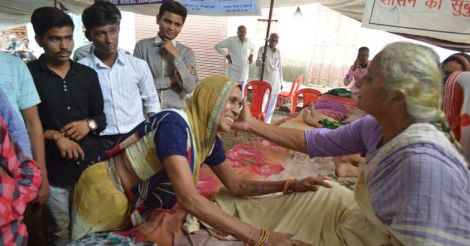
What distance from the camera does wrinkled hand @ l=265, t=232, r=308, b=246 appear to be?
1.41m

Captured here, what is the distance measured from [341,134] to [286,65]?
327 inches

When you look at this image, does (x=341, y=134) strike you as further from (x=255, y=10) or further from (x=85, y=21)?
(x=255, y=10)

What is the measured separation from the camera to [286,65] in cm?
984

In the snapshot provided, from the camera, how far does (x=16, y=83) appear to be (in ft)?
5.57

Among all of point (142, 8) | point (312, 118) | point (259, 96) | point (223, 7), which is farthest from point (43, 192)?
point (142, 8)

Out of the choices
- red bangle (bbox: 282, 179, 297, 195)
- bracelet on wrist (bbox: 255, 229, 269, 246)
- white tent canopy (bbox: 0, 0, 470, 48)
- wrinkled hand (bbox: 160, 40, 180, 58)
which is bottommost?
bracelet on wrist (bbox: 255, 229, 269, 246)

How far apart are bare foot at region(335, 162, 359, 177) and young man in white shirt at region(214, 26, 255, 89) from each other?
4712 mm

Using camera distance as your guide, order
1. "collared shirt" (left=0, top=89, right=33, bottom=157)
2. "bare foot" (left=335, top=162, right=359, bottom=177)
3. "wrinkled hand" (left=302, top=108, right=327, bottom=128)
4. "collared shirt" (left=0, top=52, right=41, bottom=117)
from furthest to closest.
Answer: "wrinkled hand" (left=302, top=108, right=327, bottom=128), "bare foot" (left=335, top=162, right=359, bottom=177), "collared shirt" (left=0, top=52, right=41, bottom=117), "collared shirt" (left=0, top=89, right=33, bottom=157)

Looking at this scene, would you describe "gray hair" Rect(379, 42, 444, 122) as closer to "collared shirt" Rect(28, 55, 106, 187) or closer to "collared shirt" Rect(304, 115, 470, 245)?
"collared shirt" Rect(304, 115, 470, 245)

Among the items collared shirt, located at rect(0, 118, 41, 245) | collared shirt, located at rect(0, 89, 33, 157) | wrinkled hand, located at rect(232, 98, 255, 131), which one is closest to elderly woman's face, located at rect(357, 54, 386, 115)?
wrinkled hand, located at rect(232, 98, 255, 131)

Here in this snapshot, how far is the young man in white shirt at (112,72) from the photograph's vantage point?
2234 millimetres

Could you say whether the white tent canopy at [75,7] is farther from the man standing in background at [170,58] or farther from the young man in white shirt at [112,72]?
the young man in white shirt at [112,72]

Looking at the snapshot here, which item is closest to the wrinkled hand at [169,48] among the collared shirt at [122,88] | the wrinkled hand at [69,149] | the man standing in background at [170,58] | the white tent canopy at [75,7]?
the man standing in background at [170,58]

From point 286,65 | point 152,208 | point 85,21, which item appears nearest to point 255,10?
point 85,21
